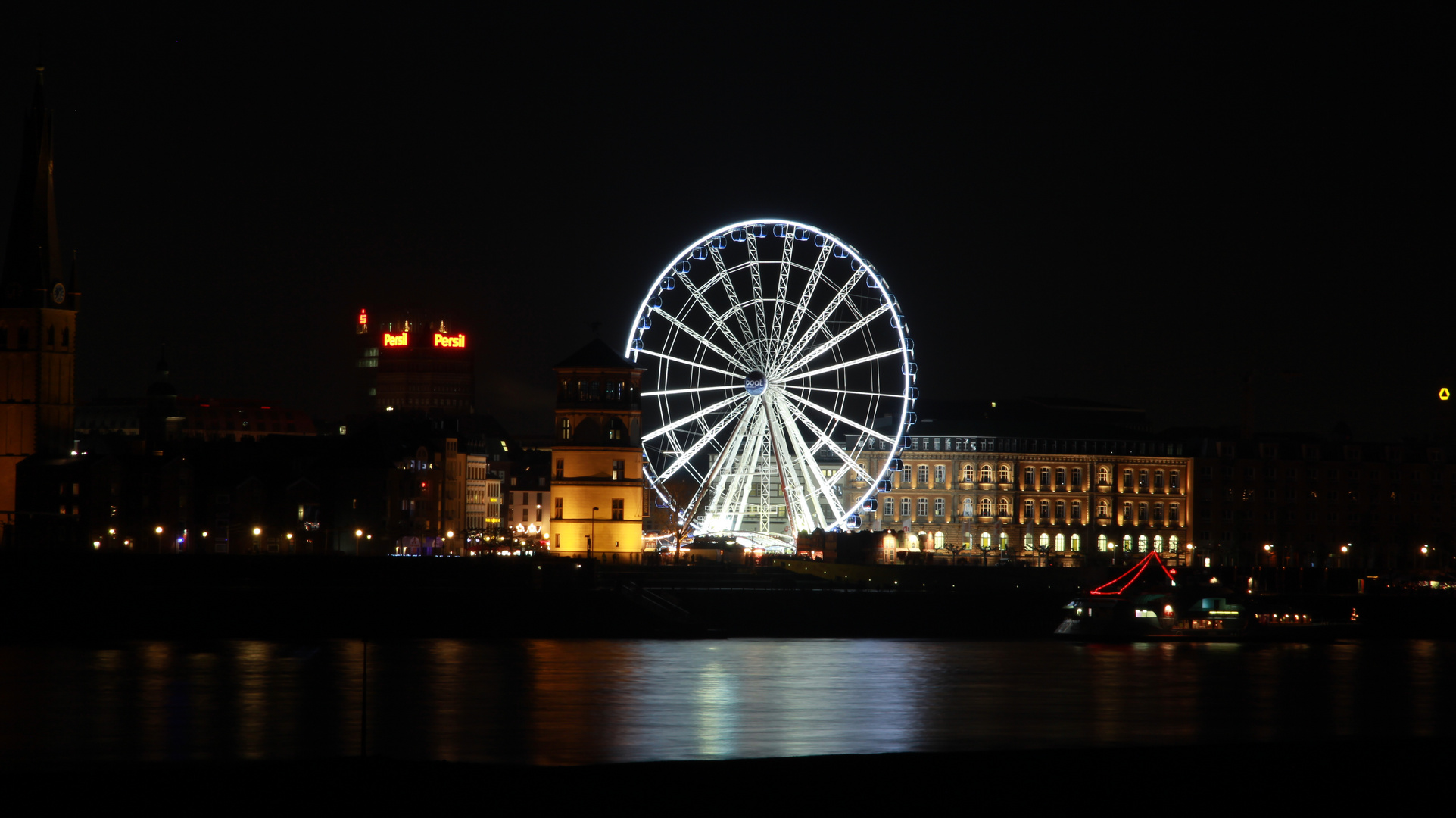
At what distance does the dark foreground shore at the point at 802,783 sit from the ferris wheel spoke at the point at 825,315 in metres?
56.8

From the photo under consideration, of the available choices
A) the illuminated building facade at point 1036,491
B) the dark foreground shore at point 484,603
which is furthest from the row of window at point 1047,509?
the dark foreground shore at point 484,603

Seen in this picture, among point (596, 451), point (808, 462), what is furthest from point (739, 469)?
point (596, 451)

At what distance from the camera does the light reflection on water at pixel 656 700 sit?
36500 mm

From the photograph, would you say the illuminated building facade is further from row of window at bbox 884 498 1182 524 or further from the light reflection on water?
the light reflection on water

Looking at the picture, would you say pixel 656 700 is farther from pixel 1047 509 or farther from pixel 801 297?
pixel 1047 509

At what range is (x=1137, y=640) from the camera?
81.3m

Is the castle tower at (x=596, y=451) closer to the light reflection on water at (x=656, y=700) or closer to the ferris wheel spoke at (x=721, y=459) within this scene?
the ferris wheel spoke at (x=721, y=459)

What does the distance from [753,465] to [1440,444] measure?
92.0 meters

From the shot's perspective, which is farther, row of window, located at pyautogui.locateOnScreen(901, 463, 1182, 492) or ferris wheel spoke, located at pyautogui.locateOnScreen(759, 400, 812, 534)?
row of window, located at pyautogui.locateOnScreen(901, 463, 1182, 492)

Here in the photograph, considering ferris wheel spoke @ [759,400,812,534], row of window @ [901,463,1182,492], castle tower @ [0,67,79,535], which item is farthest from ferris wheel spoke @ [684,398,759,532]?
row of window @ [901,463,1182,492]

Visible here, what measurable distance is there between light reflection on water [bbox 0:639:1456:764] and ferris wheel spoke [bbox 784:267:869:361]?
22.1m

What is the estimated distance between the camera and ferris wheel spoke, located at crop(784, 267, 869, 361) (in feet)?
289

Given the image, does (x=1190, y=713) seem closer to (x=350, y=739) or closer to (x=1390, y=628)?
(x=350, y=739)

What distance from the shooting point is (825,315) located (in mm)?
88188
